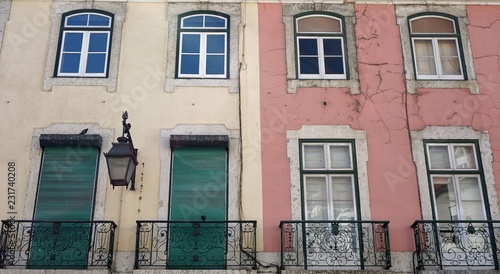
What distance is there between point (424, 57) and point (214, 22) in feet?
12.6

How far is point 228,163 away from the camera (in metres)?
9.85

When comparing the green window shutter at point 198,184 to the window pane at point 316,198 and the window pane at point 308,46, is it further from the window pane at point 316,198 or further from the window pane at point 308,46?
the window pane at point 308,46

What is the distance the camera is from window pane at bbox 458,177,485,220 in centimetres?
963

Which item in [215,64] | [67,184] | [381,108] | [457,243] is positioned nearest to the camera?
[457,243]

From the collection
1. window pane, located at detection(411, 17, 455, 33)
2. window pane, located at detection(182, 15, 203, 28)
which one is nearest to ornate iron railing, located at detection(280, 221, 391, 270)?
window pane, located at detection(411, 17, 455, 33)

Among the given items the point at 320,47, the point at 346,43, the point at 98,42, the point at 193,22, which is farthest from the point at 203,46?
the point at 346,43

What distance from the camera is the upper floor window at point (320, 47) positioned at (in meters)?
10.6

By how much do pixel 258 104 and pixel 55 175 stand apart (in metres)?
3.53

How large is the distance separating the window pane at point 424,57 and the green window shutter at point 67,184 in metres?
5.83

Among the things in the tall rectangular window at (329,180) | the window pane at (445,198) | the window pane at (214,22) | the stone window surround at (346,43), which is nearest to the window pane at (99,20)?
the window pane at (214,22)

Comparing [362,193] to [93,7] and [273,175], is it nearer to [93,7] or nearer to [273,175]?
[273,175]

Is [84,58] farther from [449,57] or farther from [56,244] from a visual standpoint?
[449,57]

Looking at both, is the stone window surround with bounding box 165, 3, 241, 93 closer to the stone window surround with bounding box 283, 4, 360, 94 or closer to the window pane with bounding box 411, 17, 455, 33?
the stone window surround with bounding box 283, 4, 360, 94

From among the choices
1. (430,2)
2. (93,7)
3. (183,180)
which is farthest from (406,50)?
(93,7)
